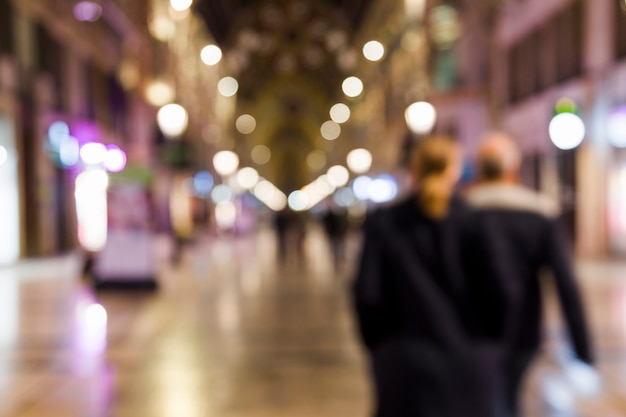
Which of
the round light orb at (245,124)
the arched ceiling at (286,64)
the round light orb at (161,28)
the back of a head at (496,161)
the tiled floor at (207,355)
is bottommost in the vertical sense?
the tiled floor at (207,355)

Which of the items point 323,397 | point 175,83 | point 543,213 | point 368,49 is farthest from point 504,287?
point 368,49

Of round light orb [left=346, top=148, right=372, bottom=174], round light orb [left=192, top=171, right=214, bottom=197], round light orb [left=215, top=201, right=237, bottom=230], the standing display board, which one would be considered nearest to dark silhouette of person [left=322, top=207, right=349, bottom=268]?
the standing display board

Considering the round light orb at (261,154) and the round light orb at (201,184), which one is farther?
the round light orb at (261,154)

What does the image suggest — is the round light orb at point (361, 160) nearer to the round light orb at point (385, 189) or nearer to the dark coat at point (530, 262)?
the round light orb at point (385, 189)

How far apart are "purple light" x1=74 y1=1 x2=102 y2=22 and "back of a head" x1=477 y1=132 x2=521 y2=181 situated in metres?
27.4

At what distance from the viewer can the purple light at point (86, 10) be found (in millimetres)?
30000

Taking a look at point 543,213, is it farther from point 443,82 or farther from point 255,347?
point 443,82

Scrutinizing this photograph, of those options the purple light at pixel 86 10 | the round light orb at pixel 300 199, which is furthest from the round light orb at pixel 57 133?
the round light orb at pixel 300 199

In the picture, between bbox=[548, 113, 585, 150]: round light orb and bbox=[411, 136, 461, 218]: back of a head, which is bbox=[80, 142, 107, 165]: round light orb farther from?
bbox=[411, 136, 461, 218]: back of a head

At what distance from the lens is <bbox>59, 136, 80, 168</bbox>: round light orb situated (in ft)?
95.1

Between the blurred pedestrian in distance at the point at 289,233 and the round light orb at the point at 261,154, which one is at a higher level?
the round light orb at the point at 261,154

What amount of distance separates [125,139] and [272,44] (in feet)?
200

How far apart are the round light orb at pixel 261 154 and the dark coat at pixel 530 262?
108 metres

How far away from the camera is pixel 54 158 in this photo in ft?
92.5
